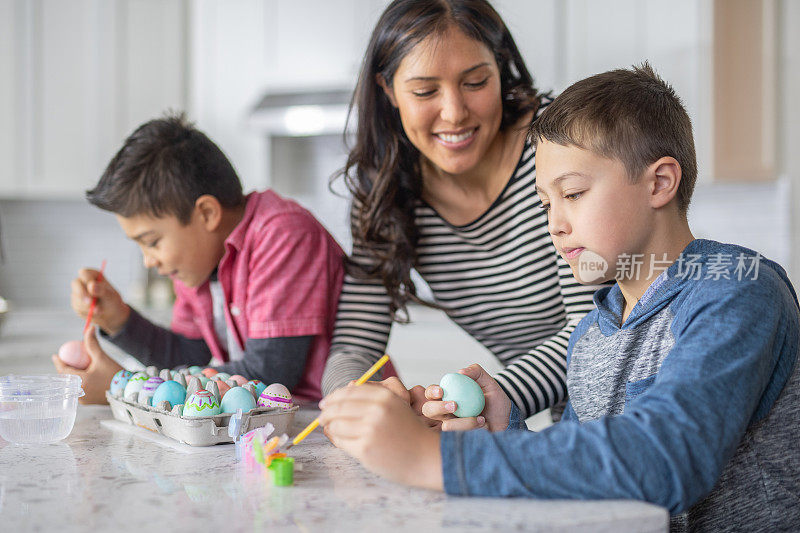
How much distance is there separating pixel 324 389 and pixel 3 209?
10.6 ft

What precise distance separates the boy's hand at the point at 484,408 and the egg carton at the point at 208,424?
196 mm

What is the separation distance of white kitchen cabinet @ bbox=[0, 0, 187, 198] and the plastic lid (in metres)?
2.76

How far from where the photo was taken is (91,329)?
1.34m

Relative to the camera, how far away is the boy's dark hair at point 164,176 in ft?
4.86

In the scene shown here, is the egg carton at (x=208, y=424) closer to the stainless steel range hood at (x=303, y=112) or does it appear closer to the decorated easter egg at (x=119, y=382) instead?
the decorated easter egg at (x=119, y=382)

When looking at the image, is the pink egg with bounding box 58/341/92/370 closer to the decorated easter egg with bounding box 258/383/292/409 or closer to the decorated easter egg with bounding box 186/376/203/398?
the decorated easter egg with bounding box 186/376/203/398

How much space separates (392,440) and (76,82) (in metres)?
3.39

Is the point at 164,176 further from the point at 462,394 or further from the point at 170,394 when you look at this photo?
the point at 462,394

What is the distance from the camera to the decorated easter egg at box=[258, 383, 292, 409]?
39.9 inches

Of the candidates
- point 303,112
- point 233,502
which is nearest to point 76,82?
point 303,112

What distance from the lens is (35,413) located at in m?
1.01

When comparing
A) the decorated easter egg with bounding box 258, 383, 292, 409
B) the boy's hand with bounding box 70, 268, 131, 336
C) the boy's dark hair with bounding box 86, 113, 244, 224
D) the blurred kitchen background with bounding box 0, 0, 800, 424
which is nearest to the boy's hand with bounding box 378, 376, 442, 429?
the decorated easter egg with bounding box 258, 383, 292, 409

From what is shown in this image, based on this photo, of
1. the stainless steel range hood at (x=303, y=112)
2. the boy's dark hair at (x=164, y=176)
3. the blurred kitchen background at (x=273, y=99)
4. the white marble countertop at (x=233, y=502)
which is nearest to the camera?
the white marble countertop at (x=233, y=502)

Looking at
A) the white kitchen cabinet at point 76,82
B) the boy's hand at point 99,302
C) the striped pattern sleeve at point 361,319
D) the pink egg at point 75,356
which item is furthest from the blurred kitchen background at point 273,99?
the pink egg at point 75,356
